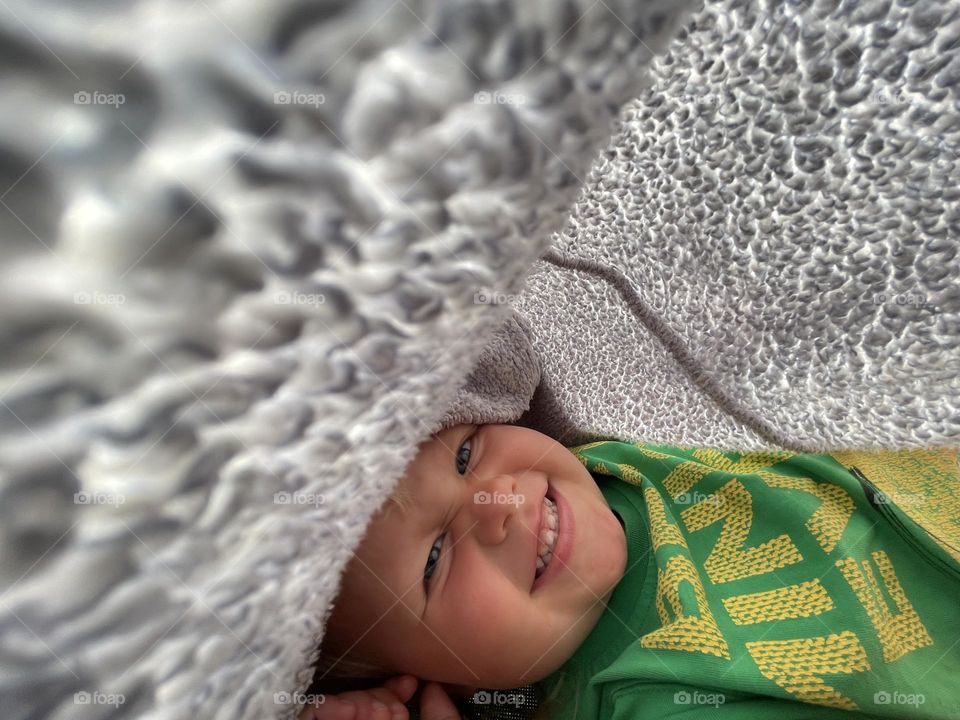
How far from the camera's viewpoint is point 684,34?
0.21 m

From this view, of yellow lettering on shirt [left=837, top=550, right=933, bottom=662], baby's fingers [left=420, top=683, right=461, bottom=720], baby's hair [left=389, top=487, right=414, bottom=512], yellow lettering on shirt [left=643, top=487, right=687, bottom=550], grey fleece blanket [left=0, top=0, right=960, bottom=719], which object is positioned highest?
grey fleece blanket [left=0, top=0, right=960, bottom=719]

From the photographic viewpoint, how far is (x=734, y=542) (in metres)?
0.46

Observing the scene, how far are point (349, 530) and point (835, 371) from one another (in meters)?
0.22

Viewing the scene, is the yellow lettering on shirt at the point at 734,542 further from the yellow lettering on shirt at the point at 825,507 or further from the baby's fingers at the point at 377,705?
the baby's fingers at the point at 377,705

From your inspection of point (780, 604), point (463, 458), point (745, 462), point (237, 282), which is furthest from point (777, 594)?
point (237, 282)

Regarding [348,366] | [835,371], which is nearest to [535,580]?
[835,371]

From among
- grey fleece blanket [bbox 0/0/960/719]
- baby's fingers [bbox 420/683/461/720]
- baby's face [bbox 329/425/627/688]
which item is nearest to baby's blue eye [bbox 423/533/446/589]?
baby's face [bbox 329/425/627/688]

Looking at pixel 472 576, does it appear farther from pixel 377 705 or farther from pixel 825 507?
pixel 825 507

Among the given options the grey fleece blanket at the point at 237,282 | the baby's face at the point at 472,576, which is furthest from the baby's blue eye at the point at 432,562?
the grey fleece blanket at the point at 237,282

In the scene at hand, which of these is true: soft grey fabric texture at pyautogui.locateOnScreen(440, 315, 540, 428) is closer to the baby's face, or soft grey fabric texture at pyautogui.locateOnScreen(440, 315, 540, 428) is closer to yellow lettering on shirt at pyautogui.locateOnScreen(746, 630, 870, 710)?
the baby's face

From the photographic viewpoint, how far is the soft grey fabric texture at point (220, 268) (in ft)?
0.24

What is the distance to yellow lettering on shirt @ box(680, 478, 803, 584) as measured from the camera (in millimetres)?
431

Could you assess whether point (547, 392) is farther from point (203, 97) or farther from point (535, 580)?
point (203, 97)

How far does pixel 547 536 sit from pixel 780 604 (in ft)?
0.53
